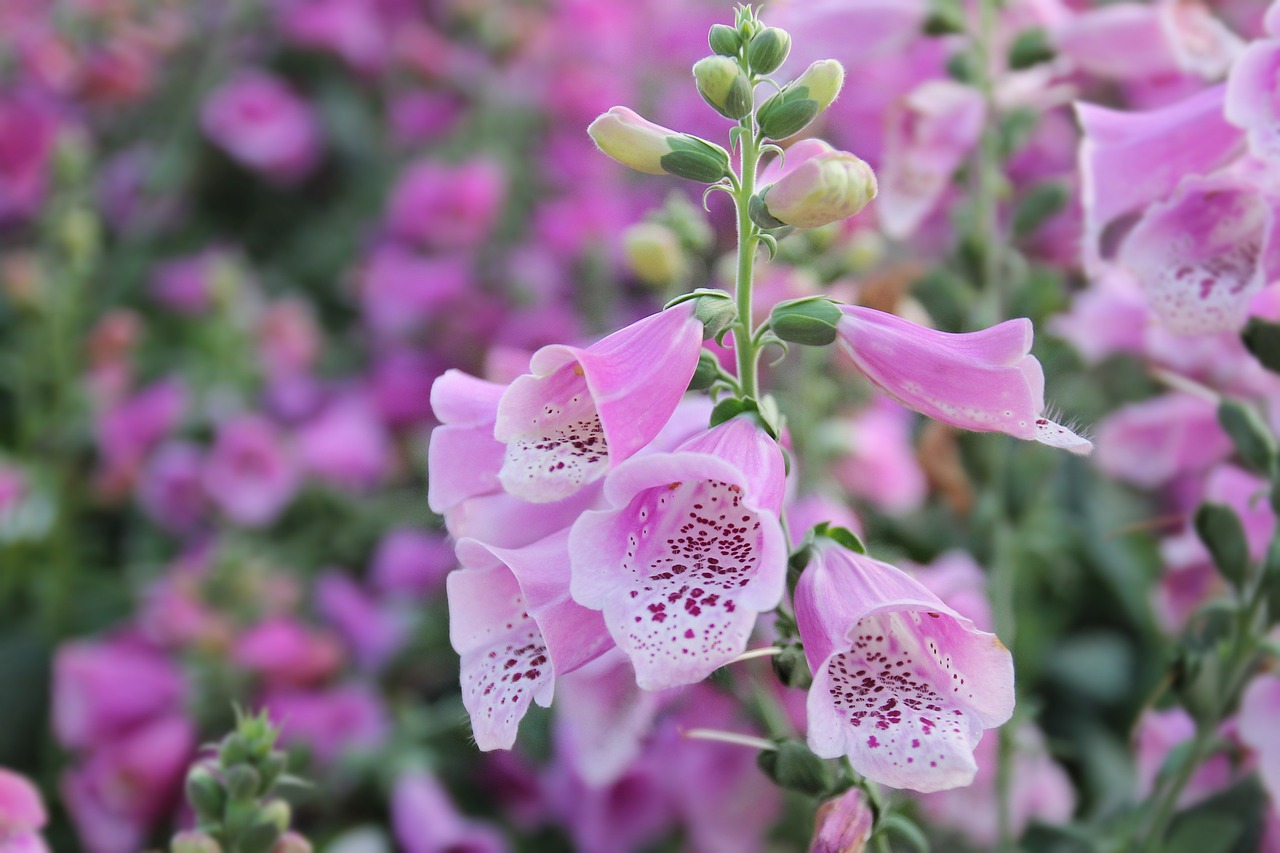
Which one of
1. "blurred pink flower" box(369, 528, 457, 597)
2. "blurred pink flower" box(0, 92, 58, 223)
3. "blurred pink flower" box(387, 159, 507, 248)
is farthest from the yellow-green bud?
"blurred pink flower" box(0, 92, 58, 223)

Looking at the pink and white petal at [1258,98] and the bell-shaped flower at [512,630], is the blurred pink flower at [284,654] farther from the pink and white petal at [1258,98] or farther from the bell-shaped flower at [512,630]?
the pink and white petal at [1258,98]

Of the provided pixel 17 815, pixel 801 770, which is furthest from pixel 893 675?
pixel 17 815

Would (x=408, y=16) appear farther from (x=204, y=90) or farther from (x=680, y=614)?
(x=680, y=614)

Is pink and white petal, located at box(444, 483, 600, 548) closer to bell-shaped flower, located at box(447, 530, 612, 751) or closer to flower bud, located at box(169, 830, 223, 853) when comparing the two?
bell-shaped flower, located at box(447, 530, 612, 751)

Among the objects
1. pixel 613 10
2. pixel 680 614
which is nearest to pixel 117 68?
pixel 613 10

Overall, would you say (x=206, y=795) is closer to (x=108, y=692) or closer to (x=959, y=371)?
(x=959, y=371)

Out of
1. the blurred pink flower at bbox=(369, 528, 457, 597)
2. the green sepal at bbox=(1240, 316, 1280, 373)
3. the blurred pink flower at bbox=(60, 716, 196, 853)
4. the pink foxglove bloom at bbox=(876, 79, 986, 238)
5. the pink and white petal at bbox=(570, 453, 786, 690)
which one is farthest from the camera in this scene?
the blurred pink flower at bbox=(369, 528, 457, 597)
